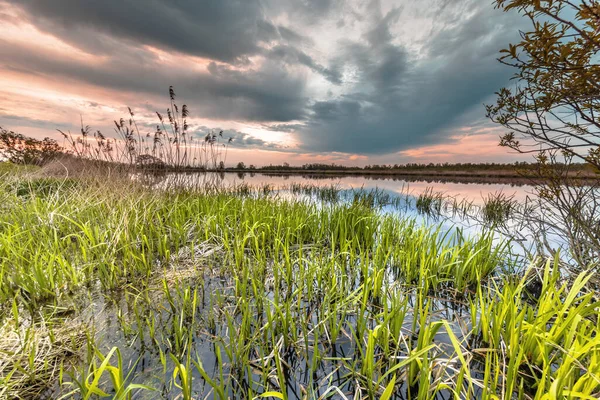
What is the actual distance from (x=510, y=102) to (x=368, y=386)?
327 cm

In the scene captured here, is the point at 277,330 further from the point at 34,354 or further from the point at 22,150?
the point at 22,150

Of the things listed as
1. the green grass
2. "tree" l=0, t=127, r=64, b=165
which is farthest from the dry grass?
"tree" l=0, t=127, r=64, b=165

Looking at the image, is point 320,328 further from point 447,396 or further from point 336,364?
point 447,396

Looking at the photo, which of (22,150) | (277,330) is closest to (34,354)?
(277,330)

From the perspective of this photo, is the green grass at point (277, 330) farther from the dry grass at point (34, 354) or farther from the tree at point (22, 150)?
the tree at point (22, 150)

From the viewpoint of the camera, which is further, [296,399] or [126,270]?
[126,270]

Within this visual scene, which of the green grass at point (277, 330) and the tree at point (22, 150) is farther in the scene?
the tree at point (22, 150)

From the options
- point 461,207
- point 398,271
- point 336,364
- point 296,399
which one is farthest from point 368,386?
point 461,207

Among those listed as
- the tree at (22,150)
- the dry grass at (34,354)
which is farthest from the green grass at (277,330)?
the tree at (22,150)

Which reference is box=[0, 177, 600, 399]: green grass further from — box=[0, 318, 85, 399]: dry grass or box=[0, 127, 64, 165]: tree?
box=[0, 127, 64, 165]: tree

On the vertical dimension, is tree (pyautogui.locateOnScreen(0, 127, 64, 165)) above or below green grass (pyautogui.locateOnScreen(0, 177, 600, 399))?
above

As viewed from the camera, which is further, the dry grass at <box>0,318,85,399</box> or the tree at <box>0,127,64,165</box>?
the tree at <box>0,127,64,165</box>

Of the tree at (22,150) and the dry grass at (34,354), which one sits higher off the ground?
the tree at (22,150)

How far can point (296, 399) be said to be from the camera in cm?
159
